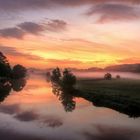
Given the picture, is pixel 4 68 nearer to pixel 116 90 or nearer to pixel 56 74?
pixel 56 74

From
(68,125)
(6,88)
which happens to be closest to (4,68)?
(6,88)

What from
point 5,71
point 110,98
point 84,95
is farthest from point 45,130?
point 5,71

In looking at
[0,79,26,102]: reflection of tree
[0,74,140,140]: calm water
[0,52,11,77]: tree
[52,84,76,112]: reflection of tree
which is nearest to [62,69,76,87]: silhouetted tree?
[52,84,76,112]: reflection of tree

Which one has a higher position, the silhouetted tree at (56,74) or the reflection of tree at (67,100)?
the silhouetted tree at (56,74)

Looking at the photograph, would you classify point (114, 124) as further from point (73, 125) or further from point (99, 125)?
point (73, 125)

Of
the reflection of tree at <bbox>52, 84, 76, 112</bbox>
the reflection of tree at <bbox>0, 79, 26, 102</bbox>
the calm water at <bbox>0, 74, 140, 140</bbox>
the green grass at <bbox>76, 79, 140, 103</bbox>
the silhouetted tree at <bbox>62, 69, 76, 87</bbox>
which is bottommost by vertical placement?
the calm water at <bbox>0, 74, 140, 140</bbox>

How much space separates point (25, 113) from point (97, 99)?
24.4 m

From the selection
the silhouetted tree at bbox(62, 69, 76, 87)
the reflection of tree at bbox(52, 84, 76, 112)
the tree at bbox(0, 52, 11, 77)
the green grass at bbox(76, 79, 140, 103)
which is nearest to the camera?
the reflection of tree at bbox(52, 84, 76, 112)

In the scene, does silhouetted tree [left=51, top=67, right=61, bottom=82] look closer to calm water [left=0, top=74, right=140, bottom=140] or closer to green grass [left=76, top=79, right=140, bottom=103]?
green grass [left=76, top=79, right=140, bottom=103]

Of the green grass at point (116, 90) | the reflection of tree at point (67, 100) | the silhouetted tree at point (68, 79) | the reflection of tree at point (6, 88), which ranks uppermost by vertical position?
the silhouetted tree at point (68, 79)

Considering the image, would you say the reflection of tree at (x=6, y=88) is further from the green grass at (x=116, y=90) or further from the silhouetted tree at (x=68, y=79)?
the green grass at (x=116, y=90)

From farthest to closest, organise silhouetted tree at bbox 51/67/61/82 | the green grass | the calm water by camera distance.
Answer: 1. silhouetted tree at bbox 51/67/61/82
2. the green grass
3. the calm water

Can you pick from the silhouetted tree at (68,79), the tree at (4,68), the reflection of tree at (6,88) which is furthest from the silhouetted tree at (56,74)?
the silhouetted tree at (68,79)

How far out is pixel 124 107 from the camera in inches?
2506
